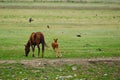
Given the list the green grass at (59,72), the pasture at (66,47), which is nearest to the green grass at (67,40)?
the pasture at (66,47)

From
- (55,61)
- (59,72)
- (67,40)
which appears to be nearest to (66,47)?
(67,40)

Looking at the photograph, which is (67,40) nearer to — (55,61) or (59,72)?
(55,61)

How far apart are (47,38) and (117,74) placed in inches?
684

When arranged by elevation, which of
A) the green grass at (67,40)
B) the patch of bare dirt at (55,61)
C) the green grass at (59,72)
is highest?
the patch of bare dirt at (55,61)

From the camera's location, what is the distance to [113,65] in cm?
2423

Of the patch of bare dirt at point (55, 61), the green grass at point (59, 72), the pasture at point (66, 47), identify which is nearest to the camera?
the green grass at point (59, 72)

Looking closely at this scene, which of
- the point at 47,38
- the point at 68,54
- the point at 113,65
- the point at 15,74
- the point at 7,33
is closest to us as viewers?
the point at 15,74

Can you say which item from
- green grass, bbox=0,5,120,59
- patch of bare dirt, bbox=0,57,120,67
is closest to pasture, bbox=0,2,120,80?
green grass, bbox=0,5,120,59

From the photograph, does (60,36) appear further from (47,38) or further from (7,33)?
(7,33)

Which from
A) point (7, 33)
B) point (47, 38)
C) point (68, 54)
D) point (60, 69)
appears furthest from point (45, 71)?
point (7, 33)

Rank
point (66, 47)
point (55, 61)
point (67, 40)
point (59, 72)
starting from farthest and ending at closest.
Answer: point (67, 40)
point (66, 47)
point (55, 61)
point (59, 72)

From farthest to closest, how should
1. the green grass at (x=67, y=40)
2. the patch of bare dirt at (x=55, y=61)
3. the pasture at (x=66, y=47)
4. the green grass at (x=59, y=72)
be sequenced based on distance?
the green grass at (x=67, y=40)
the patch of bare dirt at (x=55, y=61)
the pasture at (x=66, y=47)
the green grass at (x=59, y=72)

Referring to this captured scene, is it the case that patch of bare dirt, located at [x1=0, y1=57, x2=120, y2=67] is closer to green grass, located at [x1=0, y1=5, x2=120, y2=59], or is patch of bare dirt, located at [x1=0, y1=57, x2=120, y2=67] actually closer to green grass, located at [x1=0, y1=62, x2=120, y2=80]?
green grass, located at [x1=0, y1=62, x2=120, y2=80]

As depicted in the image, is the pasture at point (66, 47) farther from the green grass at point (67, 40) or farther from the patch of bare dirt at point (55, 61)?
the patch of bare dirt at point (55, 61)
